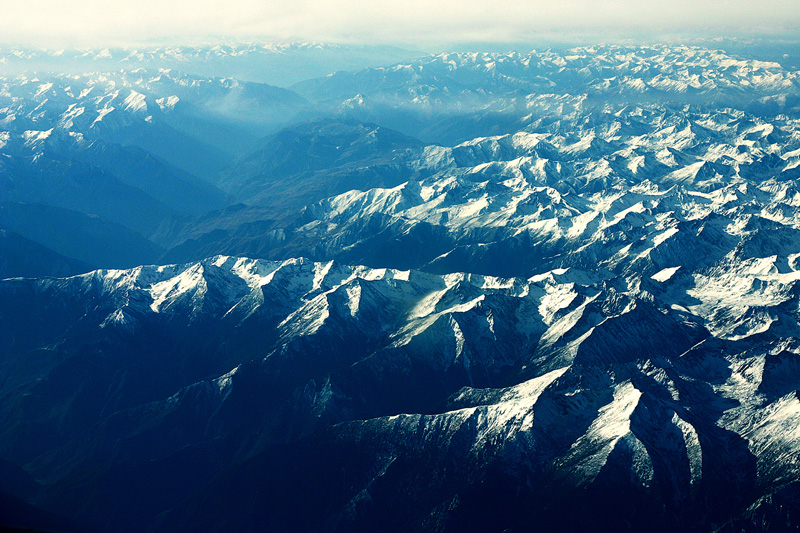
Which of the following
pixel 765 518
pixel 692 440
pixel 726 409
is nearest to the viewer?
pixel 765 518

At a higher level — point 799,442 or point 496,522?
point 799,442

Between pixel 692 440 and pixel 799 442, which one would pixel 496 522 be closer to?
pixel 692 440

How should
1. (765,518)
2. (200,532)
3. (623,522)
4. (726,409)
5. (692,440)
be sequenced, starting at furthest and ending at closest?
(726,409)
(200,532)
(692,440)
(623,522)
(765,518)

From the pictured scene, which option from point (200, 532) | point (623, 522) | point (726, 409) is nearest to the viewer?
point (623, 522)

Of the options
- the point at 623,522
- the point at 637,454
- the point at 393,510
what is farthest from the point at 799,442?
the point at 393,510

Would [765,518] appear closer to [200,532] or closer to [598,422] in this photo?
[598,422]

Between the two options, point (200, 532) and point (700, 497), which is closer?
point (700, 497)

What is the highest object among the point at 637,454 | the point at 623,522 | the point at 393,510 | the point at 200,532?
the point at 637,454

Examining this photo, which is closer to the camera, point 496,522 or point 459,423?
point 496,522

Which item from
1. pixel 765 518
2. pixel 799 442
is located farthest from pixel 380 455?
pixel 799 442
